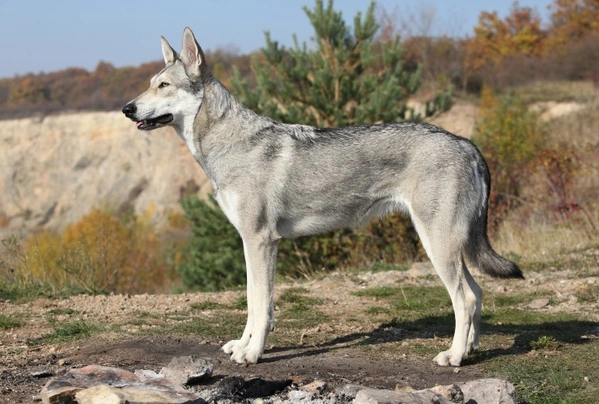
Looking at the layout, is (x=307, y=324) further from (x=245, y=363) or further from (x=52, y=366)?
(x=52, y=366)

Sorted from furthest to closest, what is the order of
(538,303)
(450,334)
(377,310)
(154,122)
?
(538,303), (377,310), (450,334), (154,122)

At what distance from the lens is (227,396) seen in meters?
5.41

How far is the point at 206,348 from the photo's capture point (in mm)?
7203

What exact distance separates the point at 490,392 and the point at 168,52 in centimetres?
427

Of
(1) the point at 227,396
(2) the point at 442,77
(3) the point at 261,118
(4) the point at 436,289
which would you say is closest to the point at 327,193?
(3) the point at 261,118

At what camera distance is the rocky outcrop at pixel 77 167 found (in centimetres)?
5397

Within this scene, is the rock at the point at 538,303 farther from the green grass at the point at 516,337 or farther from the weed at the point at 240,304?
the weed at the point at 240,304

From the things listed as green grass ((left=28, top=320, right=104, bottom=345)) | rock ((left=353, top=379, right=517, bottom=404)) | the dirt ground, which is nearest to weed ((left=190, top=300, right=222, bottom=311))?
the dirt ground

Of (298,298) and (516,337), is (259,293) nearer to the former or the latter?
(516,337)

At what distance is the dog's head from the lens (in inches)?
Result: 278

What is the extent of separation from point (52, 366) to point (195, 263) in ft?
56.2

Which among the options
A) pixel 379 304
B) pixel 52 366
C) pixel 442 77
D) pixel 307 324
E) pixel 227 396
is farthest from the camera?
pixel 442 77

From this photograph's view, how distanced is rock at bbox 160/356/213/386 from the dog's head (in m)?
2.30

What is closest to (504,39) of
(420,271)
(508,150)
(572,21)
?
(572,21)
